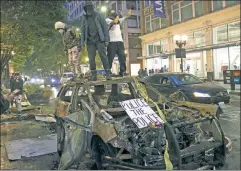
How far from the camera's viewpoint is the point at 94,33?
666cm

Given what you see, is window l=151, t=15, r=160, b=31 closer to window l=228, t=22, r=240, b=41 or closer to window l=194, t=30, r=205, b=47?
window l=194, t=30, r=205, b=47

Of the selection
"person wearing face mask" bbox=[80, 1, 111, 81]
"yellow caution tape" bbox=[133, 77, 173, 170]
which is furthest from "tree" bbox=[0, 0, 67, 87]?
"yellow caution tape" bbox=[133, 77, 173, 170]

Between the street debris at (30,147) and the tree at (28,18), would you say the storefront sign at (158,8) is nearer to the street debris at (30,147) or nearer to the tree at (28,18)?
the tree at (28,18)

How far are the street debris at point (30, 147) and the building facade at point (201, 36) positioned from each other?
753 inches

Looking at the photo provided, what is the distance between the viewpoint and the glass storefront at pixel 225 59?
23000 mm

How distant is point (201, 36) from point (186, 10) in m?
4.37

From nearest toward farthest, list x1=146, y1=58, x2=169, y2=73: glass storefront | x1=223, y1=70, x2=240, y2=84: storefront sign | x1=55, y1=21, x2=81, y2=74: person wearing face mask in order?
1. x1=55, y1=21, x2=81, y2=74: person wearing face mask
2. x1=223, y1=70, x2=240, y2=84: storefront sign
3. x1=146, y1=58, x2=169, y2=73: glass storefront

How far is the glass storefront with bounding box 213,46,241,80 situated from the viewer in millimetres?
23000

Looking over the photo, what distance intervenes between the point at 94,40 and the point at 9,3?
8766 millimetres

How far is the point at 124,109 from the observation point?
14.4 ft

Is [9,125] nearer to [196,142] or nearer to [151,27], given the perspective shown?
[196,142]

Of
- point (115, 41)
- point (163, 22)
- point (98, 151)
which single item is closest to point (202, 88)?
point (115, 41)

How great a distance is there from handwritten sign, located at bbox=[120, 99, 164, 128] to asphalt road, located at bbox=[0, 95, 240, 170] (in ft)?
5.70

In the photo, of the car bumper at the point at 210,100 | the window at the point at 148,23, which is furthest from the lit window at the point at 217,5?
the car bumper at the point at 210,100
